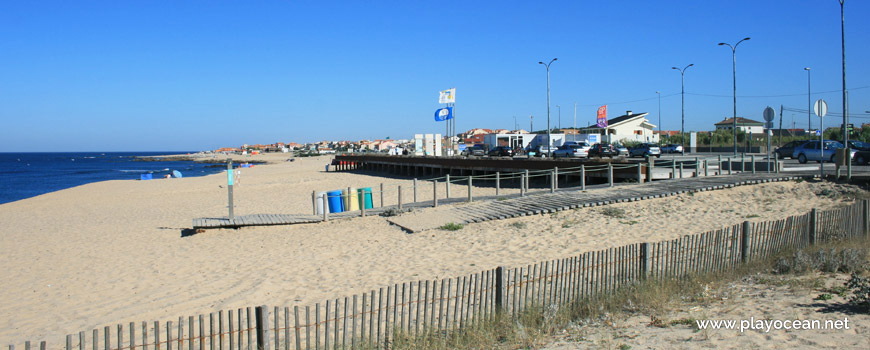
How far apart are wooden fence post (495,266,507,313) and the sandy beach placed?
3887 millimetres

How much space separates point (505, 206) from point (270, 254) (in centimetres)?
736

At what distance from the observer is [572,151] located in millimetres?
44906

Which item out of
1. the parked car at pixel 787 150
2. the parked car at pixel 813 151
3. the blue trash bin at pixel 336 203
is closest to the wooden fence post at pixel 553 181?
the blue trash bin at pixel 336 203

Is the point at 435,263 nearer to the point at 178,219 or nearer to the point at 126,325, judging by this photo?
the point at 126,325

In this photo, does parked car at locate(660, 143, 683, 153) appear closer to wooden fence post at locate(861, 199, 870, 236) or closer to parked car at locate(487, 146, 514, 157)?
parked car at locate(487, 146, 514, 157)

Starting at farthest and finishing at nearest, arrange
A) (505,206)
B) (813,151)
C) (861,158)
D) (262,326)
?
(813,151)
(861,158)
(505,206)
(262,326)

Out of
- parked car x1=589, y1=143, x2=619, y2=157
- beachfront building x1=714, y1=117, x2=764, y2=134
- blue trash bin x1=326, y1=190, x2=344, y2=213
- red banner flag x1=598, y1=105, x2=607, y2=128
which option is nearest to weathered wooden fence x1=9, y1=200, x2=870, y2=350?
blue trash bin x1=326, y1=190, x2=344, y2=213

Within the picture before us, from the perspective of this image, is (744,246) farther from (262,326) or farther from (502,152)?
(502,152)

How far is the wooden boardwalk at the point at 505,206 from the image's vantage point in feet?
54.2

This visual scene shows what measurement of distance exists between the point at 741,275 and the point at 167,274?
37.1 feet

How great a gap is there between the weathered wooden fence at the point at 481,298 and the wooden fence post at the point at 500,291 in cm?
1

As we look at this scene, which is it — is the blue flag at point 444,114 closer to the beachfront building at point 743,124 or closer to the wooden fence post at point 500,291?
A: the wooden fence post at point 500,291

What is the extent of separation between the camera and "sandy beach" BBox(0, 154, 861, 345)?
10.1 m

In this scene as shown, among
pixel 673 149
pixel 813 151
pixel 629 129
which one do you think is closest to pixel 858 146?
pixel 813 151
